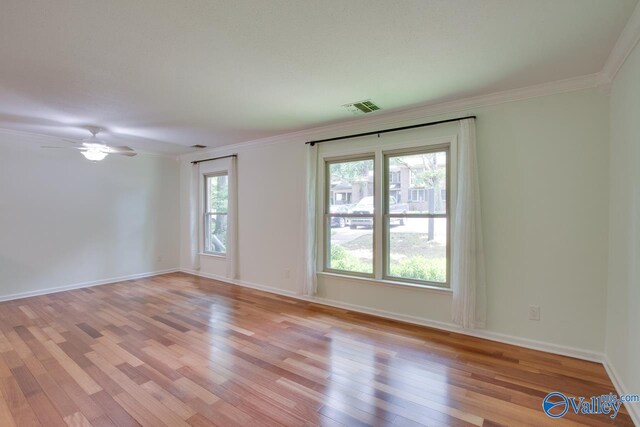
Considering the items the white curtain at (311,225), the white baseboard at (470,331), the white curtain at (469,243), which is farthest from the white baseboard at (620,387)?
the white curtain at (311,225)

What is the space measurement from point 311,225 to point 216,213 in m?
2.61

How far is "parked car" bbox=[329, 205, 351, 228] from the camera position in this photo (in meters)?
4.26

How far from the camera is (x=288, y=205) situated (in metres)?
4.74

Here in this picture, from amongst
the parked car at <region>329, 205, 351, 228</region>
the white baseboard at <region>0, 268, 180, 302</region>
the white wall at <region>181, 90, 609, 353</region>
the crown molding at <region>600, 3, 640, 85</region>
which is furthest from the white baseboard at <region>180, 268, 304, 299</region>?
the crown molding at <region>600, 3, 640, 85</region>

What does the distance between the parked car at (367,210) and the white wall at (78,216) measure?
4.43 meters

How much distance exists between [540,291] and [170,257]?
6524mm

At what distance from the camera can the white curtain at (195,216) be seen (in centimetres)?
617

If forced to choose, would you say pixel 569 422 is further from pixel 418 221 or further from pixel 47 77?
pixel 47 77

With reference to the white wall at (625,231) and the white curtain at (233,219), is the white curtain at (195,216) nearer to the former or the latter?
the white curtain at (233,219)

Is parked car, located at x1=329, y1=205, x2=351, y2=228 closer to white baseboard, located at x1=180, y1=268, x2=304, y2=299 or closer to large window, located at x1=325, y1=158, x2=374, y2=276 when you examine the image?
large window, located at x1=325, y1=158, x2=374, y2=276

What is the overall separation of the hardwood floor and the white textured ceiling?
8.33 feet

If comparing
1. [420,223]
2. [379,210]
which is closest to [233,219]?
[379,210]

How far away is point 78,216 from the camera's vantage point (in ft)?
16.9

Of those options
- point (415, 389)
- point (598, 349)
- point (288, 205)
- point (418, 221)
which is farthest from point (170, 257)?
point (598, 349)
